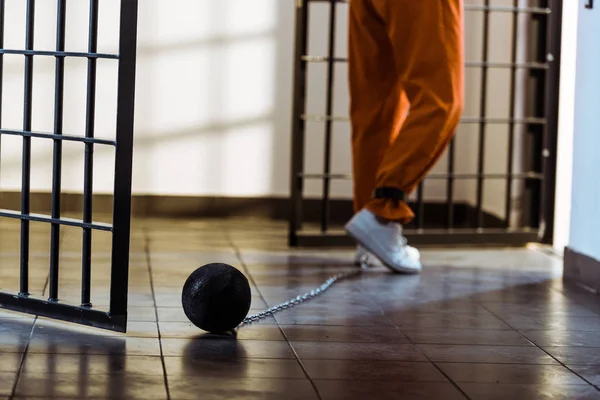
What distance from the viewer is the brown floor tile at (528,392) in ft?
6.27

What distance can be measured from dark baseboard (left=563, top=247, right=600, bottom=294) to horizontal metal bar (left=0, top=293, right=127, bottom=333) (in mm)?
1505

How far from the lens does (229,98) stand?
4.93 metres

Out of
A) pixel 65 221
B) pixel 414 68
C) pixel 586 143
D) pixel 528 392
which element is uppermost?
pixel 414 68

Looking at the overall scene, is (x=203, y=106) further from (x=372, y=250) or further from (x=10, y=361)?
(x=10, y=361)

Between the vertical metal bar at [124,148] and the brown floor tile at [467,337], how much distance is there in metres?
0.67

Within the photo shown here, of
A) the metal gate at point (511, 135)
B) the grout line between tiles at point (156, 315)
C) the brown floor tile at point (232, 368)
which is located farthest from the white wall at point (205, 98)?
the brown floor tile at point (232, 368)

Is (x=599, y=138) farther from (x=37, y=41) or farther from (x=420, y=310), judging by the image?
(x=37, y=41)

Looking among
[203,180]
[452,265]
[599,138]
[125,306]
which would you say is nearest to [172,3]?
[203,180]

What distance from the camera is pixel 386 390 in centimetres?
193

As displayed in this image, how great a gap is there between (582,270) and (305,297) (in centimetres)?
92

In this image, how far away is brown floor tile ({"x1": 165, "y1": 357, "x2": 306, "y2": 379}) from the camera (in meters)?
1.99

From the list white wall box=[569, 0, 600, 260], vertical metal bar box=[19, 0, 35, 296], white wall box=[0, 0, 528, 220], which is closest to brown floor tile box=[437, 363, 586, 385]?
vertical metal bar box=[19, 0, 35, 296]

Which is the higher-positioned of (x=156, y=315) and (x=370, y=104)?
(x=370, y=104)

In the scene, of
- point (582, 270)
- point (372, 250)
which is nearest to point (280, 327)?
point (372, 250)
